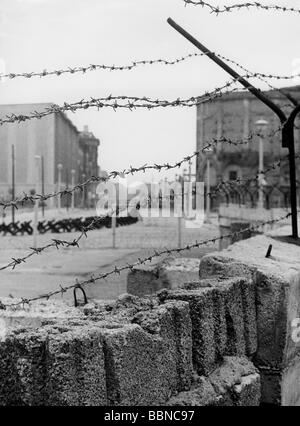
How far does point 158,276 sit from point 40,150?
24.8 m

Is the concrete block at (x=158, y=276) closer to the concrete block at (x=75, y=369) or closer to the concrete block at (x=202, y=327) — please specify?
the concrete block at (x=202, y=327)

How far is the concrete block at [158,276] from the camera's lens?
7346 millimetres

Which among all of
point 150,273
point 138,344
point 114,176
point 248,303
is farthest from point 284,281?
point 150,273

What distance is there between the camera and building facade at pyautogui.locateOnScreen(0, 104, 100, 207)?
11.8 m

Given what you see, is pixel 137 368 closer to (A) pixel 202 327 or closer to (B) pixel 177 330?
(B) pixel 177 330

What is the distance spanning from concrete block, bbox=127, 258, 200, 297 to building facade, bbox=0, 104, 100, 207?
1.61 m

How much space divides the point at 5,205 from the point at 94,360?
87 cm

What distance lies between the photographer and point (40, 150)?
31.6 metres

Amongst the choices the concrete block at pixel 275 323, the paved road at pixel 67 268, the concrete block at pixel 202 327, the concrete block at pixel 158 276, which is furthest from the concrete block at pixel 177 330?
the paved road at pixel 67 268

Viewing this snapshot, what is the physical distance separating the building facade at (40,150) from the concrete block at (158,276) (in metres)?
1.61

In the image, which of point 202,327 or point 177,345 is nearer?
point 177,345

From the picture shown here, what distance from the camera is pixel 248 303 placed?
407 cm

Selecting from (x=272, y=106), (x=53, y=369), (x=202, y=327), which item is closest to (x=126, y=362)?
(x=53, y=369)
